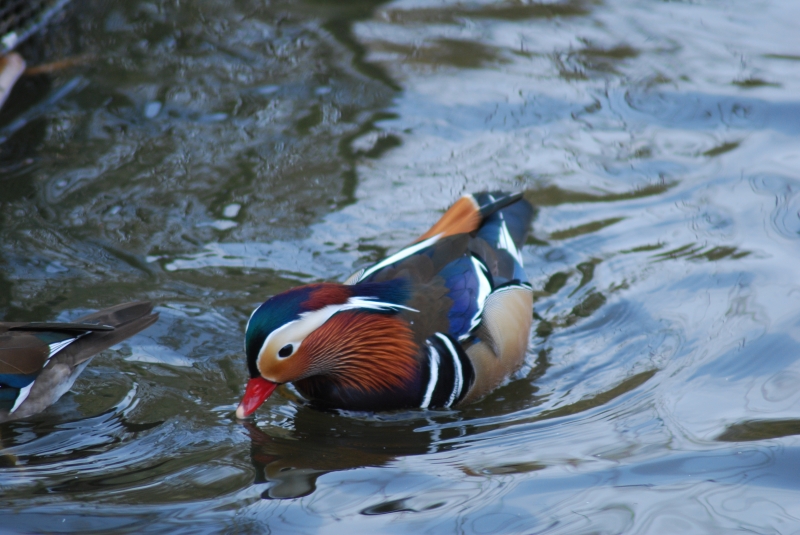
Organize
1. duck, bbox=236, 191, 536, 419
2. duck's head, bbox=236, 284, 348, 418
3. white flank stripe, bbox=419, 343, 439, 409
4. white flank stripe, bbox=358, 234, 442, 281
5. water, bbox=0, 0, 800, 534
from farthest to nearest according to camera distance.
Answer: white flank stripe, bbox=358, 234, 442, 281 → white flank stripe, bbox=419, 343, 439, 409 → duck, bbox=236, 191, 536, 419 → duck's head, bbox=236, 284, 348, 418 → water, bbox=0, 0, 800, 534

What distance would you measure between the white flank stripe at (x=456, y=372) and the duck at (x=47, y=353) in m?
1.32

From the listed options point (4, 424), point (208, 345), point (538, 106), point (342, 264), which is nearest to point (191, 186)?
point (342, 264)

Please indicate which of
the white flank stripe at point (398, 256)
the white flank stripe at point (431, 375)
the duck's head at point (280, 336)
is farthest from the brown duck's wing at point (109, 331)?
the white flank stripe at point (431, 375)

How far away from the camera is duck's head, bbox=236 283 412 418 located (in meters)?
3.65

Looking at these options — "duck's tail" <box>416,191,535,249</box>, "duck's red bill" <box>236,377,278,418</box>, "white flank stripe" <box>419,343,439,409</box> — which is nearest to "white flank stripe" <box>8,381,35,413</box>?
"duck's red bill" <box>236,377,278,418</box>

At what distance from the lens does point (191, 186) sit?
560cm

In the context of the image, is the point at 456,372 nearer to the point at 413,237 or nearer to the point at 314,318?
the point at 314,318

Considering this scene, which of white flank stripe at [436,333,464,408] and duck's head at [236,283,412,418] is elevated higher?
duck's head at [236,283,412,418]

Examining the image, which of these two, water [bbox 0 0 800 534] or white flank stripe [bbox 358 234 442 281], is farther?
white flank stripe [bbox 358 234 442 281]

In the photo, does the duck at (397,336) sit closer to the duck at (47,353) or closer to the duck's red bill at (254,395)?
the duck's red bill at (254,395)

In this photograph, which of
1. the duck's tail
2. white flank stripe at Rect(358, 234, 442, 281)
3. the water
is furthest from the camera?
the duck's tail

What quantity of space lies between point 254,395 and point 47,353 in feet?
2.80

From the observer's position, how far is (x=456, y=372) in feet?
13.4

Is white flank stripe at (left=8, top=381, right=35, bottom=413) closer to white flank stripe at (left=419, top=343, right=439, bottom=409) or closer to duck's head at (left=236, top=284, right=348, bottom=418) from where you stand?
duck's head at (left=236, top=284, right=348, bottom=418)
